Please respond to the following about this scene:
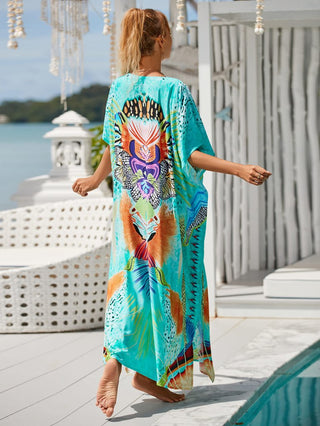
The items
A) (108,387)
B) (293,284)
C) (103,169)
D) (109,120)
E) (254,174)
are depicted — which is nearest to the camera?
(254,174)

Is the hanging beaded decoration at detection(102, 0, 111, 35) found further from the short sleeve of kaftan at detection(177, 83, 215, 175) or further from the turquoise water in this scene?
the turquoise water

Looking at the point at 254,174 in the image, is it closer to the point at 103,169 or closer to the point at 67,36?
the point at 103,169

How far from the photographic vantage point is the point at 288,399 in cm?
347

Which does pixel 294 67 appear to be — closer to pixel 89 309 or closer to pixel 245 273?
pixel 245 273

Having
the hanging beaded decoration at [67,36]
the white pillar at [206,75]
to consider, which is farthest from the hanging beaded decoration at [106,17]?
the hanging beaded decoration at [67,36]

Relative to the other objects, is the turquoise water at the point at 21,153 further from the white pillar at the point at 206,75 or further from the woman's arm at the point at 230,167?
the woman's arm at the point at 230,167

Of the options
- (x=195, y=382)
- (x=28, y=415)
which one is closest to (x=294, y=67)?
(x=195, y=382)

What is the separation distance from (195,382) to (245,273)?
7.44 ft

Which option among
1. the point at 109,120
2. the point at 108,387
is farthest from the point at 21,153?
the point at 108,387

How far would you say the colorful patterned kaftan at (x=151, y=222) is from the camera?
319cm

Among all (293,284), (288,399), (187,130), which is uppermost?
(187,130)

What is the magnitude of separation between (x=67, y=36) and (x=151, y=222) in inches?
112

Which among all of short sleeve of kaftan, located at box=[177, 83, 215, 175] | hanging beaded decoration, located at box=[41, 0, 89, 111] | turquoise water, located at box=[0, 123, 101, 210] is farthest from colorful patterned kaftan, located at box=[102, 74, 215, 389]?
turquoise water, located at box=[0, 123, 101, 210]

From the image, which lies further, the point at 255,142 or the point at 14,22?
the point at 255,142
